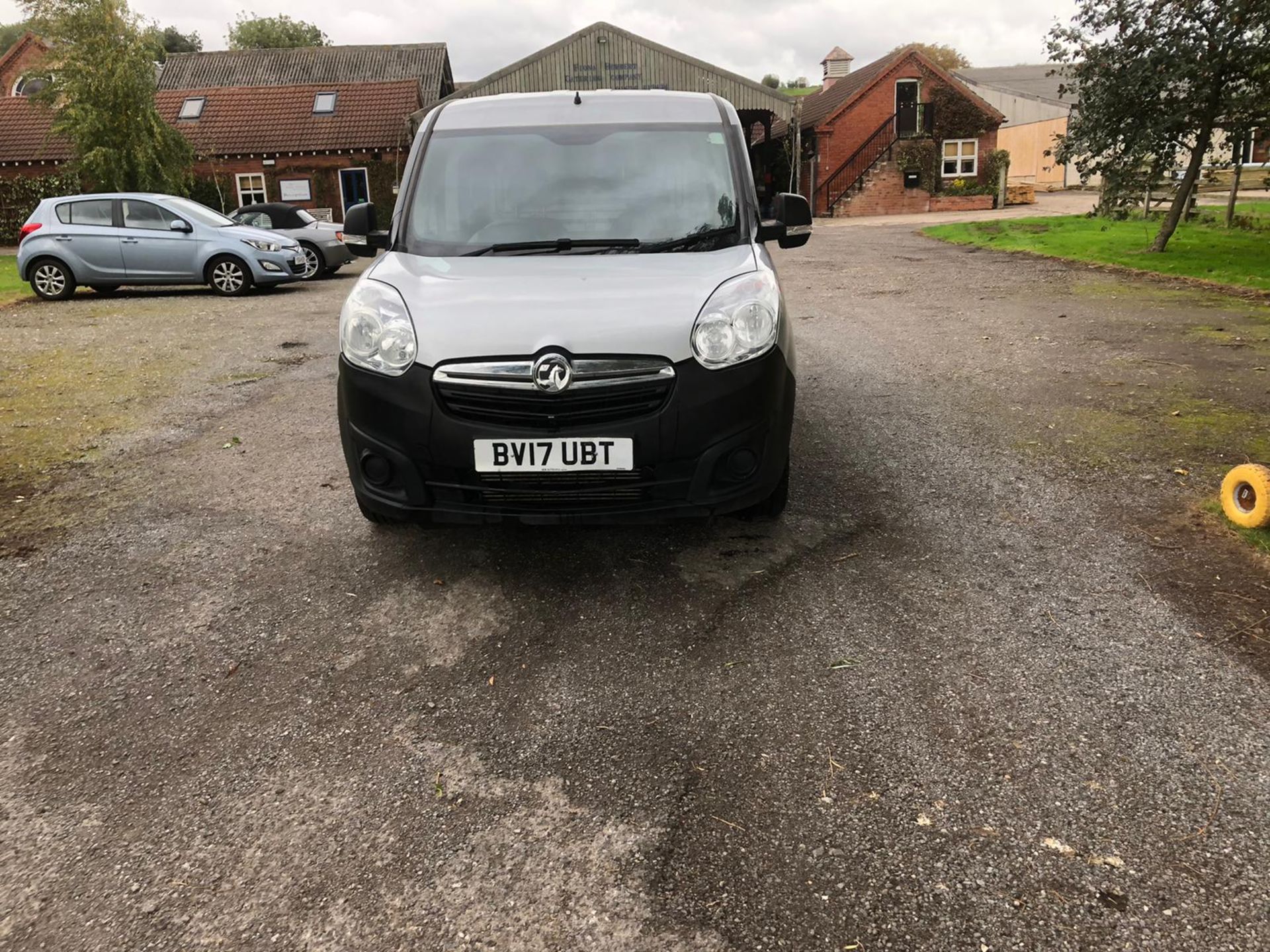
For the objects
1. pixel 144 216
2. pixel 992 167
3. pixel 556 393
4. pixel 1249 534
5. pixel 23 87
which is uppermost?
pixel 23 87

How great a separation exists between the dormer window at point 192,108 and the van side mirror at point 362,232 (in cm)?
4035

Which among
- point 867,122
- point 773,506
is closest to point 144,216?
point 773,506

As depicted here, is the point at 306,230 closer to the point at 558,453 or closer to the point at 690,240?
the point at 690,240

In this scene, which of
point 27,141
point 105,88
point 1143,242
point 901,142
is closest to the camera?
point 1143,242

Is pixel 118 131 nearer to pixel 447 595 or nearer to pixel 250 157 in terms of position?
pixel 250 157

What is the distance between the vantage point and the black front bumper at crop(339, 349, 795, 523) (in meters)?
3.58

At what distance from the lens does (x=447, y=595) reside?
3939mm

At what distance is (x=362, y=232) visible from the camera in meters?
5.00

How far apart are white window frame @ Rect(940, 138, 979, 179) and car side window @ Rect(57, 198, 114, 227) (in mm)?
36233

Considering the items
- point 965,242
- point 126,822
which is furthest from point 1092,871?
point 965,242

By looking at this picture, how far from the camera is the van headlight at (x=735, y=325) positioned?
3.63 m

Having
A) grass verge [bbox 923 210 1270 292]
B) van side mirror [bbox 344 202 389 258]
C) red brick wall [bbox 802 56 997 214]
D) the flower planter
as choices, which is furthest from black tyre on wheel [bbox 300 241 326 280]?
the flower planter

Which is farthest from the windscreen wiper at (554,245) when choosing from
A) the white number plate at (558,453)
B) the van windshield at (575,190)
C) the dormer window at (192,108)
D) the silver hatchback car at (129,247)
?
the dormer window at (192,108)

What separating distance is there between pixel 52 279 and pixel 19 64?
39.2 m
